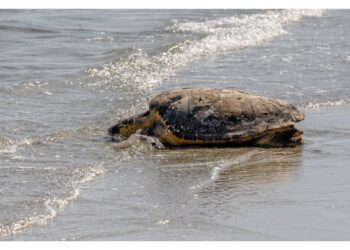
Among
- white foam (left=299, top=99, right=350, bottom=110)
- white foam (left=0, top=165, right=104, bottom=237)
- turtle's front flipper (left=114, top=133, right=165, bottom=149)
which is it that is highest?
white foam (left=0, top=165, right=104, bottom=237)

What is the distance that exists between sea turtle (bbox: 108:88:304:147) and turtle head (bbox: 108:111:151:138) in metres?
0.17

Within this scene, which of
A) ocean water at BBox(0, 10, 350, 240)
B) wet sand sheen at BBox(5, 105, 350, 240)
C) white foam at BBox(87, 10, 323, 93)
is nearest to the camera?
wet sand sheen at BBox(5, 105, 350, 240)

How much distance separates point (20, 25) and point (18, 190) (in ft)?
38.5

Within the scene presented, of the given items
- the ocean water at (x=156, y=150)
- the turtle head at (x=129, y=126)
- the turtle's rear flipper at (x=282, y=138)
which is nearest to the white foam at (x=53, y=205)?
the ocean water at (x=156, y=150)

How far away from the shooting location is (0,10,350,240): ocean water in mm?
4047

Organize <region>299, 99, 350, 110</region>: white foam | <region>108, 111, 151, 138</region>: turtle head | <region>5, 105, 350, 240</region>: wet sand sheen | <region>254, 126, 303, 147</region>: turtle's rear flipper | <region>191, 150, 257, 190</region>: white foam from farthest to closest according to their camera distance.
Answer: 1. <region>299, 99, 350, 110</region>: white foam
2. <region>108, 111, 151, 138</region>: turtle head
3. <region>254, 126, 303, 147</region>: turtle's rear flipper
4. <region>191, 150, 257, 190</region>: white foam
5. <region>5, 105, 350, 240</region>: wet sand sheen

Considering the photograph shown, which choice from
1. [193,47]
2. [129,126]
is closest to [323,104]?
[129,126]

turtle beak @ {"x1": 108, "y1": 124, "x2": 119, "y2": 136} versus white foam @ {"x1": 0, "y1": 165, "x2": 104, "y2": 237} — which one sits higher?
white foam @ {"x1": 0, "y1": 165, "x2": 104, "y2": 237}

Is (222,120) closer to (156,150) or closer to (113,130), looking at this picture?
(156,150)

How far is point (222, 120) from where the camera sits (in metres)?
6.62

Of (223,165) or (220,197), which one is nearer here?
(220,197)

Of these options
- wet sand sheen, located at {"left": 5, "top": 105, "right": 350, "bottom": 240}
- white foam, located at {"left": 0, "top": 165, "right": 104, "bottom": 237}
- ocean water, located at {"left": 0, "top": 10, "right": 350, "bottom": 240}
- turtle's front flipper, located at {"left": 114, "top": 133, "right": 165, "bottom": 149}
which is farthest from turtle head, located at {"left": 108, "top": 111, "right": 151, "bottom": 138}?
white foam, located at {"left": 0, "top": 165, "right": 104, "bottom": 237}

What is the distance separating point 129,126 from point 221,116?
1015 millimetres

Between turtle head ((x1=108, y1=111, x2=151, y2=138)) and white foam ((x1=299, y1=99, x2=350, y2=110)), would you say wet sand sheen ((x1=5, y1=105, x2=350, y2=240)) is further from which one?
white foam ((x1=299, y1=99, x2=350, y2=110))
